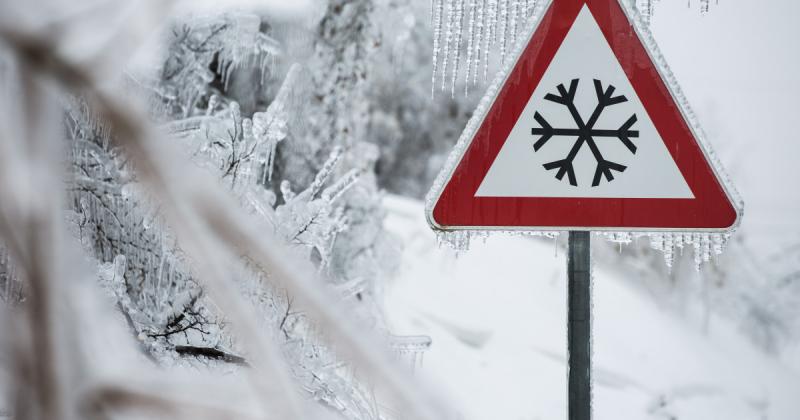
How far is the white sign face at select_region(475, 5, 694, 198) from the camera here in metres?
0.90

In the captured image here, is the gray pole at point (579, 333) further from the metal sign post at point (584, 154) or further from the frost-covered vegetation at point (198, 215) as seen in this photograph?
the frost-covered vegetation at point (198, 215)

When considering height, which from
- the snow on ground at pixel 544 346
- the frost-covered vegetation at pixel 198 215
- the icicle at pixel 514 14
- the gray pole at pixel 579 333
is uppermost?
the icicle at pixel 514 14

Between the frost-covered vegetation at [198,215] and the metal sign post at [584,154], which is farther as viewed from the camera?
the metal sign post at [584,154]

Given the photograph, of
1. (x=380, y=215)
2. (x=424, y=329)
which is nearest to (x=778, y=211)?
(x=424, y=329)

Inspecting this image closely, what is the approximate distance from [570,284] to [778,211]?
4.51 metres

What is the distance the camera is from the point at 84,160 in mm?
1416

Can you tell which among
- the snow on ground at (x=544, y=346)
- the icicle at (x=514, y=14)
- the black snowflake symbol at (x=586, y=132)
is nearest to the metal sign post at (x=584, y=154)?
the black snowflake symbol at (x=586, y=132)

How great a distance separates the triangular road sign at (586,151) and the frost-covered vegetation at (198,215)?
0.24ft

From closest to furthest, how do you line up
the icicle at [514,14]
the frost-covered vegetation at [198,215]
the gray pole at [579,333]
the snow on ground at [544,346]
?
the frost-covered vegetation at [198,215]
the gray pole at [579,333]
the icicle at [514,14]
the snow on ground at [544,346]

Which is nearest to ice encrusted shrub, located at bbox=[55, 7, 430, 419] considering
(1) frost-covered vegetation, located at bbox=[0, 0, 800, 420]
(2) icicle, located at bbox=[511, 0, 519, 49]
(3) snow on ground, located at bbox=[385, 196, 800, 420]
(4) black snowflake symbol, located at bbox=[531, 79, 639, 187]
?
(1) frost-covered vegetation, located at bbox=[0, 0, 800, 420]

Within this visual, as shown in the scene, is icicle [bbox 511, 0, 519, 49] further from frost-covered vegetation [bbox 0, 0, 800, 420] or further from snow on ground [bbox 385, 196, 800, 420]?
snow on ground [bbox 385, 196, 800, 420]

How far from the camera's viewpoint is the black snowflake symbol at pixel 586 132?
0.90 metres

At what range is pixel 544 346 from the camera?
4.01 m

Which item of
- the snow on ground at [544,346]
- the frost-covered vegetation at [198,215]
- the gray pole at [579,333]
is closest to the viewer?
the frost-covered vegetation at [198,215]
